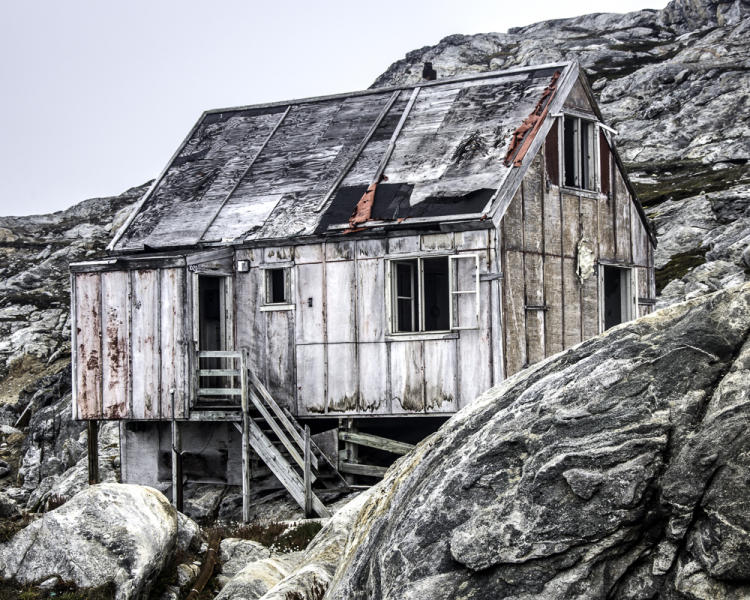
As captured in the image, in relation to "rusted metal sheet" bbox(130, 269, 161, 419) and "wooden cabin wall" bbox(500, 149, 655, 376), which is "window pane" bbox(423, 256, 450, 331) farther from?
"rusted metal sheet" bbox(130, 269, 161, 419)

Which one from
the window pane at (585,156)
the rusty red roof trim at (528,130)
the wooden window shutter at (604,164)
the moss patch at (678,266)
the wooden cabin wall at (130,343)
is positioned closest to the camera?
the rusty red roof trim at (528,130)

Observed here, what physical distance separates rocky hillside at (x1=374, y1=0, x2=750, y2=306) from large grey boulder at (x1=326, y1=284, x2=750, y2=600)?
26461 millimetres

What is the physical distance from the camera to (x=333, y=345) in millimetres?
21188

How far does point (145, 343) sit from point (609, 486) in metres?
17.2

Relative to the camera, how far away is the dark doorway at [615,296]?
952 inches

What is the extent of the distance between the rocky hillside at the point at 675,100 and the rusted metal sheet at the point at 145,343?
17092mm

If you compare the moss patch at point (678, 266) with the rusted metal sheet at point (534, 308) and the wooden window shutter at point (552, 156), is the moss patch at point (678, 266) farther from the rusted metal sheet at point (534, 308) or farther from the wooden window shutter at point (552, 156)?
the rusted metal sheet at point (534, 308)

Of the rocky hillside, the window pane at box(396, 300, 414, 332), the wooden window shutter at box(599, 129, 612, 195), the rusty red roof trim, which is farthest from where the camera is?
the rocky hillside

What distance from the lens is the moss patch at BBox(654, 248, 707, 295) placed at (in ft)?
118

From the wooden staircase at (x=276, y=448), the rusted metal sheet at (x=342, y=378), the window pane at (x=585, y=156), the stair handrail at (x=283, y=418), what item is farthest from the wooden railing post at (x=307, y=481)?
the window pane at (x=585, y=156)

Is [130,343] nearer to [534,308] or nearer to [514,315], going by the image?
[514,315]

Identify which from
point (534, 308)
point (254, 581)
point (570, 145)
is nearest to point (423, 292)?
point (534, 308)

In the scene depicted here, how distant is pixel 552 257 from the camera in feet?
70.4

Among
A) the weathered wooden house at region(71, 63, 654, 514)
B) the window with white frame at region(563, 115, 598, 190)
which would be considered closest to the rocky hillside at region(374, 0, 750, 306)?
the window with white frame at region(563, 115, 598, 190)
